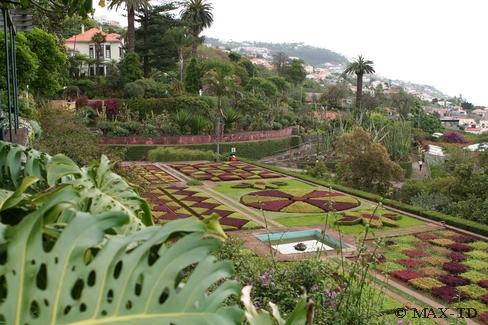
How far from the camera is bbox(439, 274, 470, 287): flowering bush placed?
9430 millimetres

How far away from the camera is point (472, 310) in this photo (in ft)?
27.0

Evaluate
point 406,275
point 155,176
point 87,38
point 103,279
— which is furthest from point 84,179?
point 87,38

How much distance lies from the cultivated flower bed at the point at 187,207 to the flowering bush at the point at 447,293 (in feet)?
17.1

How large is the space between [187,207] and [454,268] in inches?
297

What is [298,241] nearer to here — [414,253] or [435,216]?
[414,253]

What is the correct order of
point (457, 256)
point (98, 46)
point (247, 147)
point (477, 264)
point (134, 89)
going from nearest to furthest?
point (477, 264), point (457, 256), point (247, 147), point (134, 89), point (98, 46)

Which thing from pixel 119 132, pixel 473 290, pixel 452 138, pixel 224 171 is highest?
pixel 119 132

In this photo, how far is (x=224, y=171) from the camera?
71.1ft

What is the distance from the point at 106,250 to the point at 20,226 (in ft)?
0.65

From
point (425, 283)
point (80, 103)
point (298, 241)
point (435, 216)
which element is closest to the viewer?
point (425, 283)

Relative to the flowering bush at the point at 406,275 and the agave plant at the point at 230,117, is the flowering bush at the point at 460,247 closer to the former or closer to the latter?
the flowering bush at the point at 406,275

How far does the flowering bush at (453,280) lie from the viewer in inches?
371

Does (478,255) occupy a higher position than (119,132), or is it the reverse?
(119,132)

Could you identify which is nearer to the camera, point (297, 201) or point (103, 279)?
point (103, 279)
